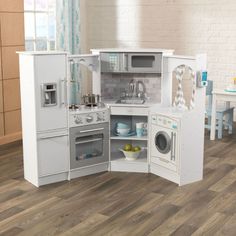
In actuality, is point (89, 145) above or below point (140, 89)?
below

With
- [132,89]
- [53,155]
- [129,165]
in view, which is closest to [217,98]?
[132,89]

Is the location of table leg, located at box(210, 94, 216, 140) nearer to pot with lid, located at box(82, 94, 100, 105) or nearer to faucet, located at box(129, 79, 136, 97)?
faucet, located at box(129, 79, 136, 97)

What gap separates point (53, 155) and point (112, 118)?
36.6 inches

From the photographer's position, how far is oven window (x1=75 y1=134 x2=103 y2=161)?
5008 millimetres

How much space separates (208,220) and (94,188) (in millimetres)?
1281

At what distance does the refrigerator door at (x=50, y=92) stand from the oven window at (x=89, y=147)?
32 cm

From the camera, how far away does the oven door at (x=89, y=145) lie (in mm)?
4922

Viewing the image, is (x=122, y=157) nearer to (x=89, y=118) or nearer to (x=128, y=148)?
(x=128, y=148)

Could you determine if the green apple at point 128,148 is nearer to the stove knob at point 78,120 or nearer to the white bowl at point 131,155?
the white bowl at point 131,155

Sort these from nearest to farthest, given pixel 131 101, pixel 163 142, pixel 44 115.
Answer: pixel 44 115
pixel 163 142
pixel 131 101

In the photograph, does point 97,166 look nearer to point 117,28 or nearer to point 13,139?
point 13,139

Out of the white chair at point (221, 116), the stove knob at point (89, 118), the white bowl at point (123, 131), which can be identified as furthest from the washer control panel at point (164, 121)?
the white chair at point (221, 116)

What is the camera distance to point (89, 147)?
201 inches

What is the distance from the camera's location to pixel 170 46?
7.96 metres
